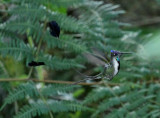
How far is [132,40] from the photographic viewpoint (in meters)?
2.02

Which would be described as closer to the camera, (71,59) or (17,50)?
(17,50)

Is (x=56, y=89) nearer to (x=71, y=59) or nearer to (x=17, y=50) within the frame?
(x=71, y=59)

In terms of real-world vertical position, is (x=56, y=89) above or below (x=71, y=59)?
below

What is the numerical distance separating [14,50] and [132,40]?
960 mm

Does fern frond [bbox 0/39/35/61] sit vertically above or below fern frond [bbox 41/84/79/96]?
above

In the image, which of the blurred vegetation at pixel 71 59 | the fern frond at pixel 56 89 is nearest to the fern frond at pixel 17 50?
the blurred vegetation at pixel 71 59

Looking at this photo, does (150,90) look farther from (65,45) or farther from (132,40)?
(65,45)

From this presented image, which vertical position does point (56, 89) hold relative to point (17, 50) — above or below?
below

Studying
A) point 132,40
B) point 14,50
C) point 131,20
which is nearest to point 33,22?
point 14,50

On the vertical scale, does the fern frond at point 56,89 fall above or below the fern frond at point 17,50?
below

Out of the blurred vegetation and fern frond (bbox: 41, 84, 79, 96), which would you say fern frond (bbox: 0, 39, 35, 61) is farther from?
fern frond (bbox: 41, 84, 79, 96)

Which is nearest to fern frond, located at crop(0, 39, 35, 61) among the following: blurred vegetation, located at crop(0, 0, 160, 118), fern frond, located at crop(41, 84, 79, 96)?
blurred vegetation, located at crop(0, 0, 160, 118)

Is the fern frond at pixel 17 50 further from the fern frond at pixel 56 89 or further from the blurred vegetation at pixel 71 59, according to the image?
the fern frond at pixel 56 89

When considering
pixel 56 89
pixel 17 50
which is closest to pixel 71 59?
pixel 56 89
